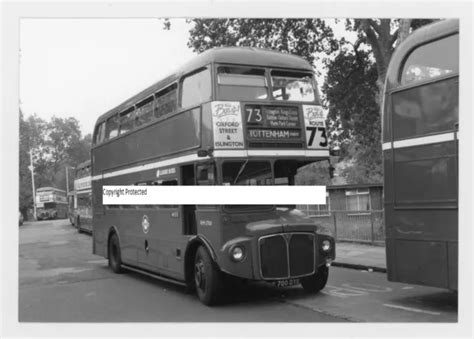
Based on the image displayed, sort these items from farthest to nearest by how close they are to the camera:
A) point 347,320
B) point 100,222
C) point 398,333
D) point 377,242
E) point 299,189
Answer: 1. point 100,222
2. point 377,242
3. point 299,189
4. point 347,320
5. point 398,333

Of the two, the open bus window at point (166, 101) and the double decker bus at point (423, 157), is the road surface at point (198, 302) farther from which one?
the open bus window at point (166, 101)

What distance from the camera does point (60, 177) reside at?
350 inches

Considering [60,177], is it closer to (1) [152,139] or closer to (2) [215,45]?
(1) [152,139]

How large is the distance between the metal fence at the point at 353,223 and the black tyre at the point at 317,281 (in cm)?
54

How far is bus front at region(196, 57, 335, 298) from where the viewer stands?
7.29 metres

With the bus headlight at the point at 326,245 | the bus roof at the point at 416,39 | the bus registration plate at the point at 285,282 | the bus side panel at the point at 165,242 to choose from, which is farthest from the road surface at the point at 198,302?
the bus roof at the point at 416,39

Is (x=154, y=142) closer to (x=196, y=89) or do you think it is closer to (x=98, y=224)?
(x=196, y=89)

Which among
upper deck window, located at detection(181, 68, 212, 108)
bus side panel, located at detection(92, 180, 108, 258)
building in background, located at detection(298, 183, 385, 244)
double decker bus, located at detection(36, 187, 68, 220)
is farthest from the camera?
bus side panel, located at detection(92, 180, 108, 258)

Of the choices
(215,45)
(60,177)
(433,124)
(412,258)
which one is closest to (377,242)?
(412,258)

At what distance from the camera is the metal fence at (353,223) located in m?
7.28

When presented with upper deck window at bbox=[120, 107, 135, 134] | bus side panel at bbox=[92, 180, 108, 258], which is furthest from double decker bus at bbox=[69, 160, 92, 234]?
upper deck window at bbox=[120, 107, 135, 134]

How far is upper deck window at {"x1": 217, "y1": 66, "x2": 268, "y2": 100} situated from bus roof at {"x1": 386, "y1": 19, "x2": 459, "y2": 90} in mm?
1593

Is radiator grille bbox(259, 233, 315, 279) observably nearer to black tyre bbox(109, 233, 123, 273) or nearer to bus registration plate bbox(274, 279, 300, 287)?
bus registration plate bbox(274, 279, 300, 287)

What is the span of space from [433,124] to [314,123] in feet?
5.16
